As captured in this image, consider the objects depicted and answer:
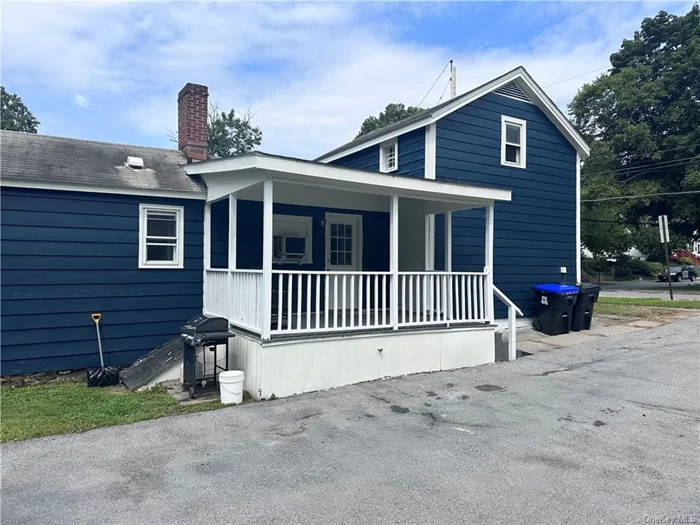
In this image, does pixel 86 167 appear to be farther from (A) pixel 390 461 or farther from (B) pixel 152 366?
(A) pixel 390 461

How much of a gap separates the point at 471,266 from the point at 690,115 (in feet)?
66.6

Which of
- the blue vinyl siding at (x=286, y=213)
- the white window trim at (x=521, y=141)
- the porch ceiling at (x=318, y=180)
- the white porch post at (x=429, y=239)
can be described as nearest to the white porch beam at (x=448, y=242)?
the white porch post at (x=429, y=239)

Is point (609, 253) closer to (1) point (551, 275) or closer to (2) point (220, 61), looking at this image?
(1) point (551, 275)

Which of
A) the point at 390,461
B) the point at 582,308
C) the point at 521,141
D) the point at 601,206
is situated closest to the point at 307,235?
the point at 521,141

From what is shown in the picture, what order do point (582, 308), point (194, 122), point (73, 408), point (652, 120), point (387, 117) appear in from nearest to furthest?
point (73, 408) → point (194, 122) → point (582, 308) → point (652, 120) → point (387, 117)

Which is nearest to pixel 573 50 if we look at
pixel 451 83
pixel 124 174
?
pixel 451 83

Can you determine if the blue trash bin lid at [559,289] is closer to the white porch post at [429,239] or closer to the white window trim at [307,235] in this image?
the white porch post at [429,239]

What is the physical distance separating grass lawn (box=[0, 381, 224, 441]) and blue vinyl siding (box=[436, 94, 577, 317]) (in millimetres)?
6072

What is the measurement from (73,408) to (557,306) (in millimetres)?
9002

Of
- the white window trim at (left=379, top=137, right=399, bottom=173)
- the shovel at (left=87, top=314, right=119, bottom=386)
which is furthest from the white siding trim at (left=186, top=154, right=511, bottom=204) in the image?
the white window trim at (left=379, top=137, right=399, bottom=173)

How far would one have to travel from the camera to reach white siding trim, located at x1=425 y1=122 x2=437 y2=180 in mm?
9312

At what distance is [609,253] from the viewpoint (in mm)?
32500

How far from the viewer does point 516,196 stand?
10.6 meters

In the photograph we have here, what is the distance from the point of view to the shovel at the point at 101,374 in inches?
264
